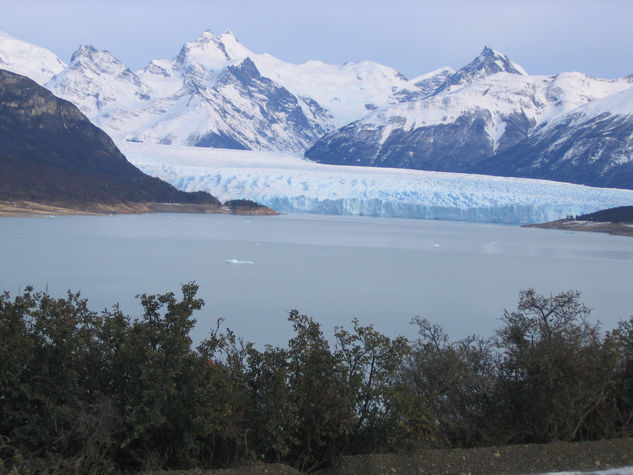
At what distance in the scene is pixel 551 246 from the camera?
36594mm

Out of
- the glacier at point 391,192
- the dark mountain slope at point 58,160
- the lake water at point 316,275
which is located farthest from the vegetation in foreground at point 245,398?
the glacier at point 391,192

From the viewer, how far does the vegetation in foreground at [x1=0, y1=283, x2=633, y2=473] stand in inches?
188

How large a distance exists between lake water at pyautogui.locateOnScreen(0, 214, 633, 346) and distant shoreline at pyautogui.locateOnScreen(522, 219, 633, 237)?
15160 mm

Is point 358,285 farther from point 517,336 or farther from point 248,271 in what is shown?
point 517,336

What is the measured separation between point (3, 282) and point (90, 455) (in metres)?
13.0

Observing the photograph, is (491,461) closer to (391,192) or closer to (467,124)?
(391,192)

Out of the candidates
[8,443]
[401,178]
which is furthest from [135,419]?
[401,178]

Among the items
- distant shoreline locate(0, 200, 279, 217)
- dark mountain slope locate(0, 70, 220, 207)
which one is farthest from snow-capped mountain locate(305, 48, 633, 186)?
distant shoreline locate(0, 200, 279, 217)

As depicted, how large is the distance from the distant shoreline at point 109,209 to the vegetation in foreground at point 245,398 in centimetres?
4693

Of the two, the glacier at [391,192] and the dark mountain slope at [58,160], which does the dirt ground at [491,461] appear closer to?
the dark mountain slope at [58,160]

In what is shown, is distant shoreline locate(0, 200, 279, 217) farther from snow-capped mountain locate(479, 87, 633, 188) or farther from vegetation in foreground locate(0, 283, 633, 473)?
snow-capped mountain locate(479, 87, 633, 188)

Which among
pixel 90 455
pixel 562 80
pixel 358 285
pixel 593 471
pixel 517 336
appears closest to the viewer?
pixel 90 455

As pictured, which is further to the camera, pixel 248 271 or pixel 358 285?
pixel 248 271

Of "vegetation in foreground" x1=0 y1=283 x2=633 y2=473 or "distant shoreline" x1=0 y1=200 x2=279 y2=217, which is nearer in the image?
"vegetation in foreground" x1=0 y1=283 x2=633 y2=473
